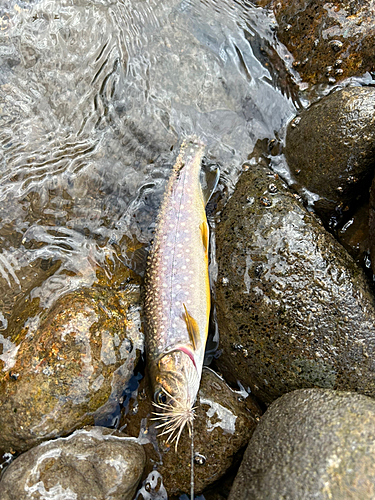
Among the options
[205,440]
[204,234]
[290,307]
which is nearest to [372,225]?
[290,307]

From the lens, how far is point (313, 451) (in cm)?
267

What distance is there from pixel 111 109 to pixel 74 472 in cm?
374

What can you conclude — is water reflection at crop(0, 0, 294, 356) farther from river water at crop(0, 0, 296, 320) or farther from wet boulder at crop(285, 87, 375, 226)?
wet boulder at crop(285, 87, 375, 226)

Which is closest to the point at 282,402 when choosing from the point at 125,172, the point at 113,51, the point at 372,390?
the point at 372,390

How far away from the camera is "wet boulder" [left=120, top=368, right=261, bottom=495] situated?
3.31 metres

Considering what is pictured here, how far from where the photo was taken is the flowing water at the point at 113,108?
4.13 metres

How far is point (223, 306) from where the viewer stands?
3697 millimetres

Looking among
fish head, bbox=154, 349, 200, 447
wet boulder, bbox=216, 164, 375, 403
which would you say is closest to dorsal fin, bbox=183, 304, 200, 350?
fish head, bbox=154, 349, 200, 447

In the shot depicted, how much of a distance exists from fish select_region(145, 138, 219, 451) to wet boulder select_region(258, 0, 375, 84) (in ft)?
6.33

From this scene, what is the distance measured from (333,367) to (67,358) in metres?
2.38

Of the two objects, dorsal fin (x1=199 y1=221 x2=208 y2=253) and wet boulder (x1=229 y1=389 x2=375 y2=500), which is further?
dorsal fin (x1=199 y1=221 x2=208 y2=253)

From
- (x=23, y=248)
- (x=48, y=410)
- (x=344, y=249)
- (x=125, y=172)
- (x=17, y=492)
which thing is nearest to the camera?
(x=17, y=492)

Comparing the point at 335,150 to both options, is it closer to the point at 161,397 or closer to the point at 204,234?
the point at 204,234

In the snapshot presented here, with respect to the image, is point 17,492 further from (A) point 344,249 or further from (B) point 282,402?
(A) point 344,249
